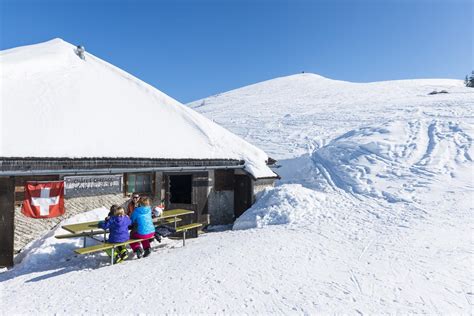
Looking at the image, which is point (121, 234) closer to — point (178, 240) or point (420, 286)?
point (178, 240)

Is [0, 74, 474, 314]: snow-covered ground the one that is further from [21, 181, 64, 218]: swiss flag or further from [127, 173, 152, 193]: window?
[127, 173, 152, 193]: window

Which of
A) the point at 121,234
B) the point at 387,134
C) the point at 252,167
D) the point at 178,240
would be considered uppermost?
the point at 387,134

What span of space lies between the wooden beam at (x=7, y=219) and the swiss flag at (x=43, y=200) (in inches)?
12.9

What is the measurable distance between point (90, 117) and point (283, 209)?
7.00 metres

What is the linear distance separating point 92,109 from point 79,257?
16.5ft

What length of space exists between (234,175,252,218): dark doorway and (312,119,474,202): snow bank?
13.3ft

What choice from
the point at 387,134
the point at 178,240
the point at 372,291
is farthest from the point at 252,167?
the point at 387,134

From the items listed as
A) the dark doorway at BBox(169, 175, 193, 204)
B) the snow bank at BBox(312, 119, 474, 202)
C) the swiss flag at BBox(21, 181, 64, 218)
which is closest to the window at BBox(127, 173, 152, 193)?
the swiss flag at BBox(21, 181, 64, 218)

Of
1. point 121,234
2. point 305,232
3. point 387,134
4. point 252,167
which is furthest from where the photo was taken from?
point 387,134

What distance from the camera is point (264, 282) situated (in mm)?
5793

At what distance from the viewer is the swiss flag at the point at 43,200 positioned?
8.20 m

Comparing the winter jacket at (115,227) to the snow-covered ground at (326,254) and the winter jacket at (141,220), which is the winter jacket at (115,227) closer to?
the winter jacket at (141,220)

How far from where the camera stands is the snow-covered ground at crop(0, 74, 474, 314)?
5180 mm

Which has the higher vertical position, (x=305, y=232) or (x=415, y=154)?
(x=415, y=154)
